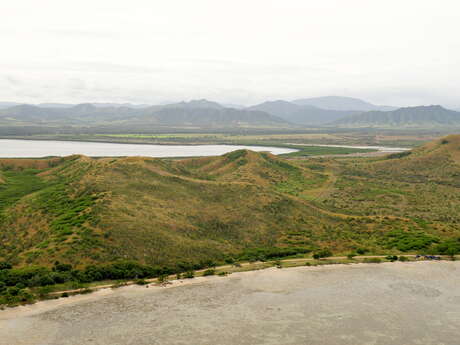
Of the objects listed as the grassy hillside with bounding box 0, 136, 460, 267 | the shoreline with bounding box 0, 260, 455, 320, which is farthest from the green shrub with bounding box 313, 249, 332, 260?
the grassy hillside with bounding box 0, 136, 460, 267

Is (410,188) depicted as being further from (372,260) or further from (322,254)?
(322,254)

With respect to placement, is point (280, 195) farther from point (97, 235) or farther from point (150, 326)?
point (150, 326)

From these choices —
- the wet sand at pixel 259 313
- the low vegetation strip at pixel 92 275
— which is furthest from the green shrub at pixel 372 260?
the wet sand at pixel 259 313

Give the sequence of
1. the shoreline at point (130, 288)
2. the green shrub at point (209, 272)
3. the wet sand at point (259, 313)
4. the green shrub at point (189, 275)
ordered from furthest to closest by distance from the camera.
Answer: the green shrub at point (209, 272), the green shrub at point (189, 275), the shoreline at point (130, 288), the wet sand at point (259, 313)

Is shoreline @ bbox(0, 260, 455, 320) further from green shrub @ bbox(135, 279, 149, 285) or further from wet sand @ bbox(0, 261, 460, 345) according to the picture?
green shrub @ bbox(135, 279, 149, 285)

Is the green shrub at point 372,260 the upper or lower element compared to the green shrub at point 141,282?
lower

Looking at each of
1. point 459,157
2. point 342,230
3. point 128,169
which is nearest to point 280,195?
point 342,230

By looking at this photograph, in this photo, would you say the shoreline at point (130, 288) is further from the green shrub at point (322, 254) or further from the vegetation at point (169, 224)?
the green shrub at point (322, 254)
